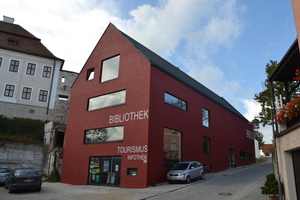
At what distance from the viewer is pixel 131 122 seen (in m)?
18.4

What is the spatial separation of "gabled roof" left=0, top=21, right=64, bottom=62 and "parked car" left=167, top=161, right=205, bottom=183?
29.5m

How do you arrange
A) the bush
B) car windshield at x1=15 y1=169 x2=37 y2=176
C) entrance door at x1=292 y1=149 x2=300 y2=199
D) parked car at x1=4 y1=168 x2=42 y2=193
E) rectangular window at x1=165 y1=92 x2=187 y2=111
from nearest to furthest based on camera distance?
entrance door at x1=292 y1=149 x2=300 y2=199
the bush
parked car at x1=4 y1=168 x2=42 y2=193
car windshield at x1=15 y1=169 x2=37 y2=176
rectangular window at x1=165 y1=92 x2=187 y2=111

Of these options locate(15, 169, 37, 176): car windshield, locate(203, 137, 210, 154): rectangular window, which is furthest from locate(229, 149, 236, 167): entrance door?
locate(15, 169, 37, 176): car windshield

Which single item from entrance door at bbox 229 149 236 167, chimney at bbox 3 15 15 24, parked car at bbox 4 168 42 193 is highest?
chimney at bbox 3 15 15 24

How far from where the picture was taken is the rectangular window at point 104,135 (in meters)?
19.2

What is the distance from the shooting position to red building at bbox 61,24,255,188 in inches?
696

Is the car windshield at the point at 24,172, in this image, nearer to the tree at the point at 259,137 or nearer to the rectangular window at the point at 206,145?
the rectangular window at the point at 206,145

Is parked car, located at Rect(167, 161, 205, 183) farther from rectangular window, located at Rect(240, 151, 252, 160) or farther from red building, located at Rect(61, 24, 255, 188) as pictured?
rectangular window, located at Rect(240, 151, 252, 160)

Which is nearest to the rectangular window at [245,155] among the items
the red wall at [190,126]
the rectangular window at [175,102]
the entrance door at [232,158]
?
the red wall at [190,126]

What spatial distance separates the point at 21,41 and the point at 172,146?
31.8m

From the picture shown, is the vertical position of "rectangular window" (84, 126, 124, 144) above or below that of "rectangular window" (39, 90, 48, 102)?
below

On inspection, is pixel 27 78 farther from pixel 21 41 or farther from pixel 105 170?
pixel 105 170

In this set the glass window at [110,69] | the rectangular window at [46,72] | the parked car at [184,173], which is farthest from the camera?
the rectangular window at [46,72]

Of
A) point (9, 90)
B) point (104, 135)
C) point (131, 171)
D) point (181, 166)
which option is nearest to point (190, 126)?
point (181, 166)
